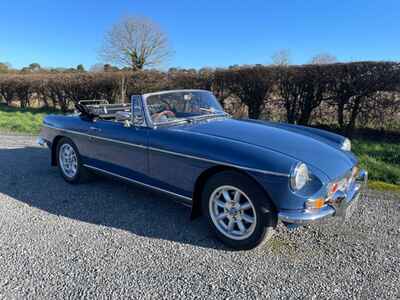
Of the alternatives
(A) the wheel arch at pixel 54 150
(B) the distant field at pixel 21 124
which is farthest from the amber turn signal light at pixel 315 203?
(B) the distant field at pixel 21 124

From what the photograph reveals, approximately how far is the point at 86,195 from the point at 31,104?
12315mm

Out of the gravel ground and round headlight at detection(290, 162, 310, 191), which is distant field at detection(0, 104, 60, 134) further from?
round headlight at detection(290, 162, 310, 191)

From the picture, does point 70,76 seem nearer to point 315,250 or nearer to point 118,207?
point 118,207

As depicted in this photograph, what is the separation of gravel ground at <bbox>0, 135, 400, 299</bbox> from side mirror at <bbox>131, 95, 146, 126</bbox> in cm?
103

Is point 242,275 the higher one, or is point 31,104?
point 31,104

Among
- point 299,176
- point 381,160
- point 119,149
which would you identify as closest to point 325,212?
point 299,176

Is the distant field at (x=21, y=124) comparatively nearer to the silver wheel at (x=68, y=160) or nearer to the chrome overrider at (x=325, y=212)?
the silver wheel at (x=68, y=160)

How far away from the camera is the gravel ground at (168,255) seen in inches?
89.7

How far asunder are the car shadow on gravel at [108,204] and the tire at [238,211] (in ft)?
0.62

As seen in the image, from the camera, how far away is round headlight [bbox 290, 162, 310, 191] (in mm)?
2459

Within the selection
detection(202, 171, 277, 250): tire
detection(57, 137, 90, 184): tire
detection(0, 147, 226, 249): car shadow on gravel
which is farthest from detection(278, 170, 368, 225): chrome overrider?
detection(57, 137, 90, 184): tire

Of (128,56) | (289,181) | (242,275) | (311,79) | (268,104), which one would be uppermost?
(128,56)

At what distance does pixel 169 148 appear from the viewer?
3.15m

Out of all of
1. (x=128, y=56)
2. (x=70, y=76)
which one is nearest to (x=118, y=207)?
(x=70, y=76)
